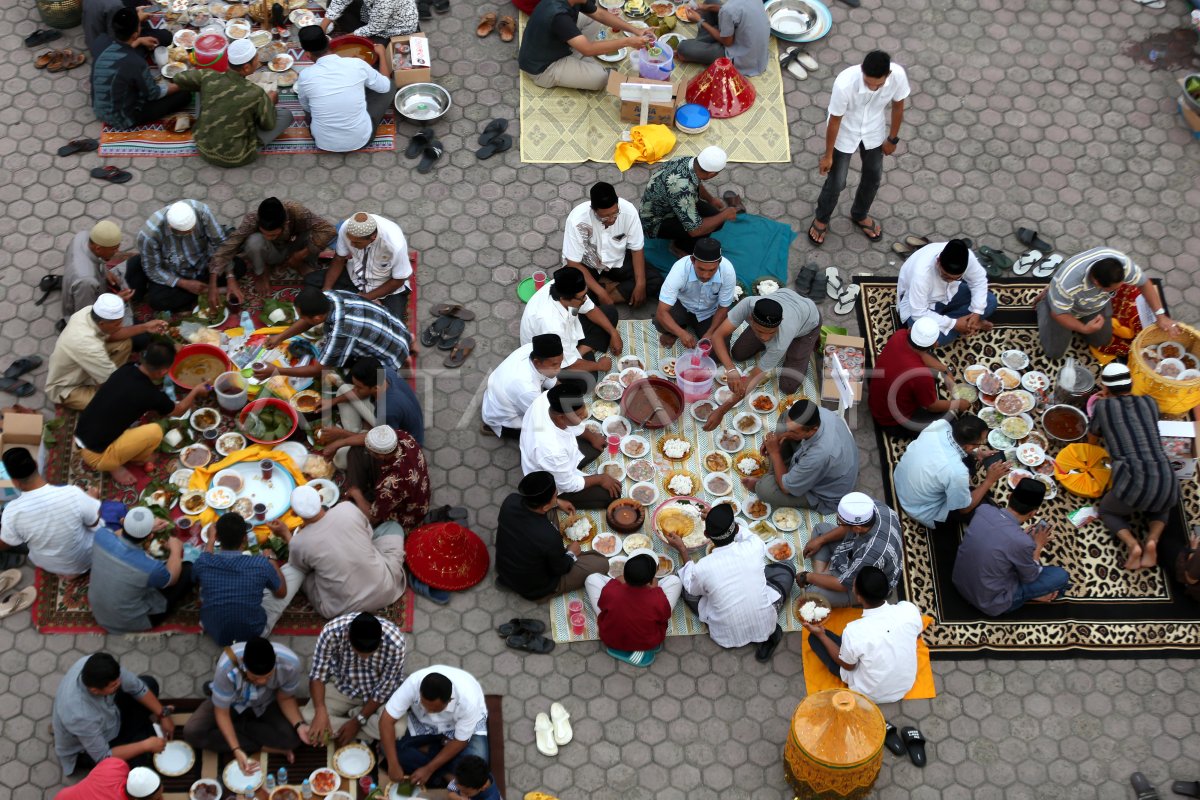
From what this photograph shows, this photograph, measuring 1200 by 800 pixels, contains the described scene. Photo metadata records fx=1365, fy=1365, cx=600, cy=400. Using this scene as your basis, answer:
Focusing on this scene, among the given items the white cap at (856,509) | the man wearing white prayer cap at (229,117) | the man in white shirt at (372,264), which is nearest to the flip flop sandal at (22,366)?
the man in white shirt at (372,264)

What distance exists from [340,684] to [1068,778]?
5.43 meters

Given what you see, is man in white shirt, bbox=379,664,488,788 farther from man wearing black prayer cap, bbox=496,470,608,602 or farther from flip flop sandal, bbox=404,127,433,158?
flip flop sandal, bbox=404,127,433,158

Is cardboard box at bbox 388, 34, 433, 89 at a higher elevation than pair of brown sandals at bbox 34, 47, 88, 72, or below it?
higher

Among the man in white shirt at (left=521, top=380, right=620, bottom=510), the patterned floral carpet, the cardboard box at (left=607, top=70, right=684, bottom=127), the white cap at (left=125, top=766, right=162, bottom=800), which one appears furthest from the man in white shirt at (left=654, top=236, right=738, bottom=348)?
the white cap at (left=125, top=766, right=162, bottom=800)

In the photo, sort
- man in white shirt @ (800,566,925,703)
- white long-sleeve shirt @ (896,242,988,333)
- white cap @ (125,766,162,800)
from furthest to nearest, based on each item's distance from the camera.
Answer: white long-sleeve shirt @ (896,242,988,333) < man in white shirt @ (800,566,925,703) < white cap @ (125,766,162,800)

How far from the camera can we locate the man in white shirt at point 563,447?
1066 cm

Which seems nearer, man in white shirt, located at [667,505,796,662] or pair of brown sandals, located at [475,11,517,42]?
man in white shirt, located at [667,505,796,662]

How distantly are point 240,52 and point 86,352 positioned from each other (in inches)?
154

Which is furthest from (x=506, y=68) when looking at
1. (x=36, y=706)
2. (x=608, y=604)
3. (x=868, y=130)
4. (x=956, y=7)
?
(x=36, y=706)

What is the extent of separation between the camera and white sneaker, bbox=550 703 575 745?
1021 centimetres

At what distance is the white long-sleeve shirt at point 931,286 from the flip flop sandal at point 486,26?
5.14 meters

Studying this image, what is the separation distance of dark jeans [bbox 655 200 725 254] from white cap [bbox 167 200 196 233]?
4159mm

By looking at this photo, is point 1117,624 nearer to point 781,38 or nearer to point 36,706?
point 781,38

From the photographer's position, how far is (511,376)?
11.1m
